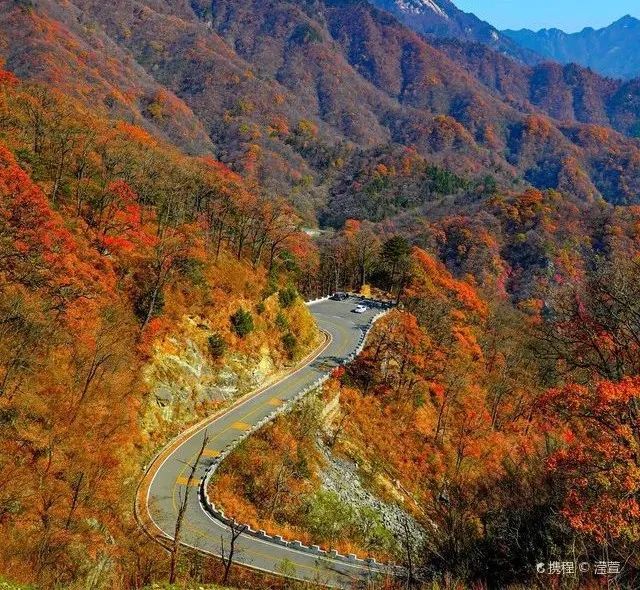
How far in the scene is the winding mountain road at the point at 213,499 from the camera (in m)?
20.6

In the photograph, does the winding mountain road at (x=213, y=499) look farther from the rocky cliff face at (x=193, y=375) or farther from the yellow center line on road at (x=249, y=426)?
the rocky cliff face at (x=193, y=375)

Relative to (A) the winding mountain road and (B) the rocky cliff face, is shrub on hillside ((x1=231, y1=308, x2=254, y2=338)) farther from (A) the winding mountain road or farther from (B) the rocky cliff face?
(A) the winding mountain road

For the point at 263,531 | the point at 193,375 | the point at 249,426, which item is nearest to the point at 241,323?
the point at 193,375

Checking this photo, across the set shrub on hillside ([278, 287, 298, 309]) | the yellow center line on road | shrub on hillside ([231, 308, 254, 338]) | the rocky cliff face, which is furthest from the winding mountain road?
shrub on hillside ([278, 287, 298, 309])

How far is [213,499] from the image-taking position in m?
25.5

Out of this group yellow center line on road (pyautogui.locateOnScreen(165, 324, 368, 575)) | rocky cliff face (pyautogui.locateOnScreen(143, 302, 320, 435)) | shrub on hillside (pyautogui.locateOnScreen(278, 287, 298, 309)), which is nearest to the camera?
yellow center line on road (pyautogui.locateOnScreen(165, 324, 368, 575))

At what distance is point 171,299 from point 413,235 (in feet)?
326

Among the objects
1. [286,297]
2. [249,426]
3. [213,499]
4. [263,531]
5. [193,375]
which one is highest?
[286,297]

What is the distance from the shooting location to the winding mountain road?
813 inches

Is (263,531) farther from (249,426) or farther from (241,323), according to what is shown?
(241,323)

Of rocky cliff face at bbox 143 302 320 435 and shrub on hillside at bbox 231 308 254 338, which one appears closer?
rocky cliff face at bbox 143 302 320 435

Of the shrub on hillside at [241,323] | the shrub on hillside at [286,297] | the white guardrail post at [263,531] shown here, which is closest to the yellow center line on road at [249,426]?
the white guardrail post at [263,531]

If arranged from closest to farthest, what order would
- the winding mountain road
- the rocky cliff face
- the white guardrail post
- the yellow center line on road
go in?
the winding mountain road, the yellow center line on road, the white guardrail post, the rocky cliff face

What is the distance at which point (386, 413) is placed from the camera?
137 ft
